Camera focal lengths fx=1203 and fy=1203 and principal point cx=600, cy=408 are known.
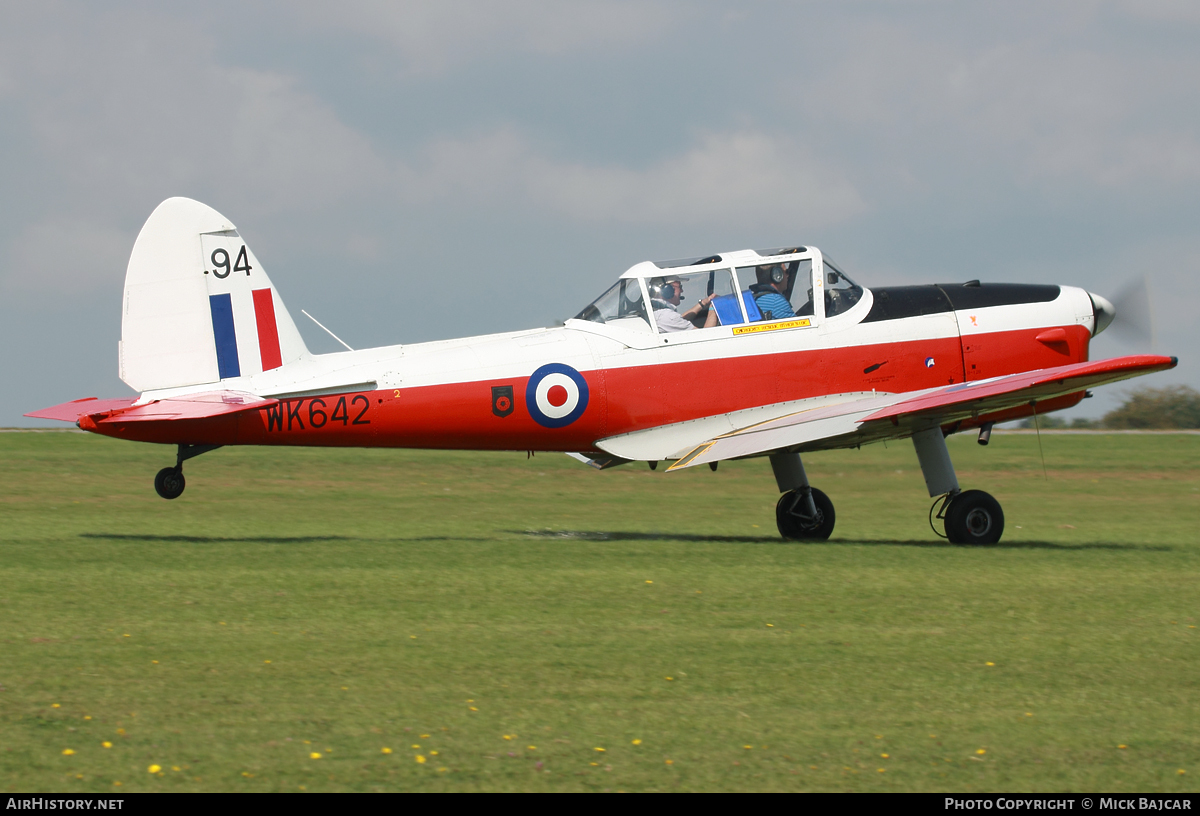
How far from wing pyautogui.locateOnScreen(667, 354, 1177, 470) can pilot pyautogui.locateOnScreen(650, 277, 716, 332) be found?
45.3 inches

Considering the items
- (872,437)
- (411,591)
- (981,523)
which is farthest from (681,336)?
(411,591)

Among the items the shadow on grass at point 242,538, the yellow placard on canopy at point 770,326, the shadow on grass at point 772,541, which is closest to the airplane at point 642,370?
the yellow placard on canopy at point 770,326

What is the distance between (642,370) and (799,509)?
2.40 metres

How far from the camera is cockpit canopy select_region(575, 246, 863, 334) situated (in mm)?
11547

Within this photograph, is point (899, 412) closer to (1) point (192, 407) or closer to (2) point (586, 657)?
(2) point (586, 657)

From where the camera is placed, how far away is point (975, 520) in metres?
11.3

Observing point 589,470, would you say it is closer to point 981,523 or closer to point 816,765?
point 981,523

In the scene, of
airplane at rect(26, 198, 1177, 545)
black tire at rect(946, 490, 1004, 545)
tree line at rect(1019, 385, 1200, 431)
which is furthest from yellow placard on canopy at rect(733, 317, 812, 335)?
tree line at rect(1019, 385, 1200, 431)

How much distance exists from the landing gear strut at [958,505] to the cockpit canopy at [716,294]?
1587 mm

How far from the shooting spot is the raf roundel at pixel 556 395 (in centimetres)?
1118

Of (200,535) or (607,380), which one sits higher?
(607,380)

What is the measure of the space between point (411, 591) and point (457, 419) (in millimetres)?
2822

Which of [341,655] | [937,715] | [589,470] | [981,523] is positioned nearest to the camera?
[937,715]

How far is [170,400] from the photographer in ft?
34.6
